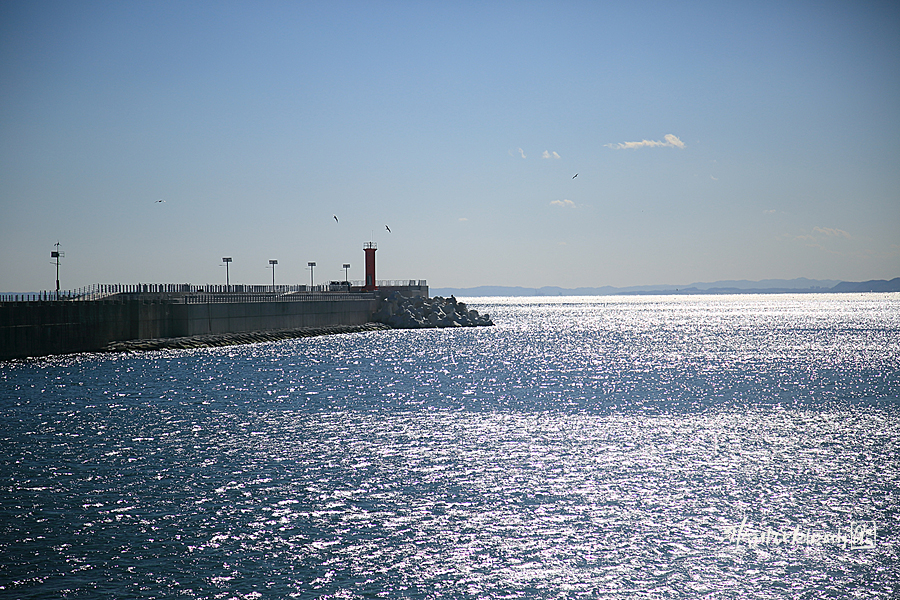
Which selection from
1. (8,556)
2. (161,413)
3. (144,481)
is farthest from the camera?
(161,413)

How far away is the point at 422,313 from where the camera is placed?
8931 cm

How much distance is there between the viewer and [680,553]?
12.5 metres

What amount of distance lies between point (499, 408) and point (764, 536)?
16932mm

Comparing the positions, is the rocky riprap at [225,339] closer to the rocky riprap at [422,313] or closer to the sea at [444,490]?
the rocky riprap at [422,313]

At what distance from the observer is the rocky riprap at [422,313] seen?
85875mm

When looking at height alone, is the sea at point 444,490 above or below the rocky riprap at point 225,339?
below

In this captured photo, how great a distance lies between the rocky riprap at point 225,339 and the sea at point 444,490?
46.1 ft

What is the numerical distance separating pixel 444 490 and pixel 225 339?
152 ft

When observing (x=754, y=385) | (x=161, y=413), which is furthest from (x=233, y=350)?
(x=754, y=385)

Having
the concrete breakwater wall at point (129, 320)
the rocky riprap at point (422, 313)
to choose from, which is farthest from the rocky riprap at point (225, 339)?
the rocky riprap at point (422, 313)

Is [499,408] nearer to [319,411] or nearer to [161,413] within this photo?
[319,411]

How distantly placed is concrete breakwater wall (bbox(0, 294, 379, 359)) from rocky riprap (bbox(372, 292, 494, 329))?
27.7 feet

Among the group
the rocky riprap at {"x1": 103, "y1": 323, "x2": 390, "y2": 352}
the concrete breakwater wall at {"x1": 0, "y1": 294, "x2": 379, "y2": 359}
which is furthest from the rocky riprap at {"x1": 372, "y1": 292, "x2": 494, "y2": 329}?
the concrete breakwater wall at {"x1": 0, "y1": 294, "x2": 379, "y2": 359}

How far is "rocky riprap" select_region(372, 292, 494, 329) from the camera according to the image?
85875 mm
